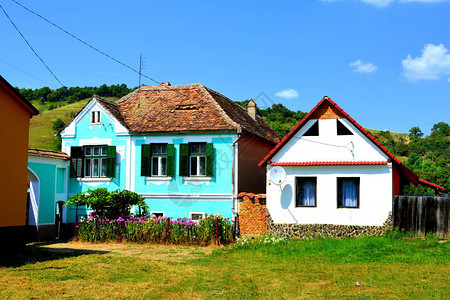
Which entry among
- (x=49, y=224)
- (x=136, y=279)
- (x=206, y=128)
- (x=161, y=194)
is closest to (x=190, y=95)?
(x=206, y=128)

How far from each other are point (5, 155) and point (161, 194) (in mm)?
9565

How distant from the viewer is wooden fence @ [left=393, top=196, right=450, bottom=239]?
1858cm

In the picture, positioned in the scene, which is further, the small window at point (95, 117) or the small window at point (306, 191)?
the small window at point (95, 117)

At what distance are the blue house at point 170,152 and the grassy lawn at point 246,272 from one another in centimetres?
449

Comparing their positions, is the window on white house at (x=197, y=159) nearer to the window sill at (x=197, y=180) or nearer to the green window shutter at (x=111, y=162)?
the window sill at (x=197, y=180)

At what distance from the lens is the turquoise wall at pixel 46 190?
22.5m

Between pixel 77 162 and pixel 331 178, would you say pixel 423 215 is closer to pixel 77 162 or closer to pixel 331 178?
pixel 331 178

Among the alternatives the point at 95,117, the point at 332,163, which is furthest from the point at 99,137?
the point at 332,163

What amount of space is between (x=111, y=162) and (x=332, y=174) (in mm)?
11185

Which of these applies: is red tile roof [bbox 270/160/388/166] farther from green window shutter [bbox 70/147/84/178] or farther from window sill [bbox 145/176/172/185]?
green window shutter [bbox 70/147/84/178]

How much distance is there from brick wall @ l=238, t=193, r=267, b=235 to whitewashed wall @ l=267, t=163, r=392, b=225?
66 centimetres

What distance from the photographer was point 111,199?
21609 mm

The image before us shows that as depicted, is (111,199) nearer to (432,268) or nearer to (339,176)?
(339,176)

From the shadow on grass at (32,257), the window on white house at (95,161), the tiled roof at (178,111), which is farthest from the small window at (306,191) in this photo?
the window on white house at (95,161)
